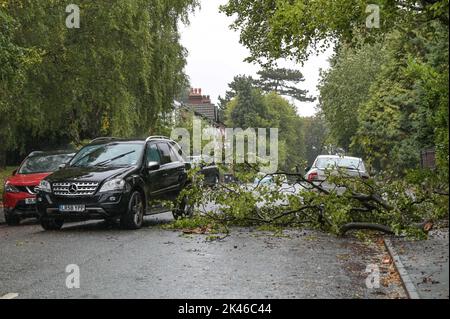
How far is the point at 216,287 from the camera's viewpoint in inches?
299

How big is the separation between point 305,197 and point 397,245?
2704 millimetres

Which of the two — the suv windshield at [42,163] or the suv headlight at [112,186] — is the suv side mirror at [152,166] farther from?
the suv windshield at [42,163]

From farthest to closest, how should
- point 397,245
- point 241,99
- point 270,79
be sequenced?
point 270,79 < point 241,99 < point 397,245

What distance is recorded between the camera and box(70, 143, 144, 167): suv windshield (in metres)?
14.0

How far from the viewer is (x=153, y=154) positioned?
1470 cm

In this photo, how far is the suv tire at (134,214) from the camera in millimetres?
13234

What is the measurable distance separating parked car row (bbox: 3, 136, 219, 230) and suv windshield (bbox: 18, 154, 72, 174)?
55 mm

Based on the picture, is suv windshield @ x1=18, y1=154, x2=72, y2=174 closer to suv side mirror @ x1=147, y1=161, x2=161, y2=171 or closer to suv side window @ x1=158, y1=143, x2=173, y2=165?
suv side window @ x1=158, y1=143, x2=173, y2=165

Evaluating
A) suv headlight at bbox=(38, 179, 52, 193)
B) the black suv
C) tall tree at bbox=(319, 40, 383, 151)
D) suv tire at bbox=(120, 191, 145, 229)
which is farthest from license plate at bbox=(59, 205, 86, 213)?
tall tree at bbox=(319, 40, 383, 151)

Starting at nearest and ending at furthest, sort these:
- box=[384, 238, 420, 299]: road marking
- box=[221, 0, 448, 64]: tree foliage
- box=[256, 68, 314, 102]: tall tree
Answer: box=[384, 238, 420, 299]: road marking < box=[221, 0, 448, 64]: tree foliage < box=[256, 68, 314, 102]: tall tree

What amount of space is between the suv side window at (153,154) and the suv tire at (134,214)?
1100mm

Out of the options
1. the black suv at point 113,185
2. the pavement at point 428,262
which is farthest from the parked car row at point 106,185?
the pavement at point 428,262
